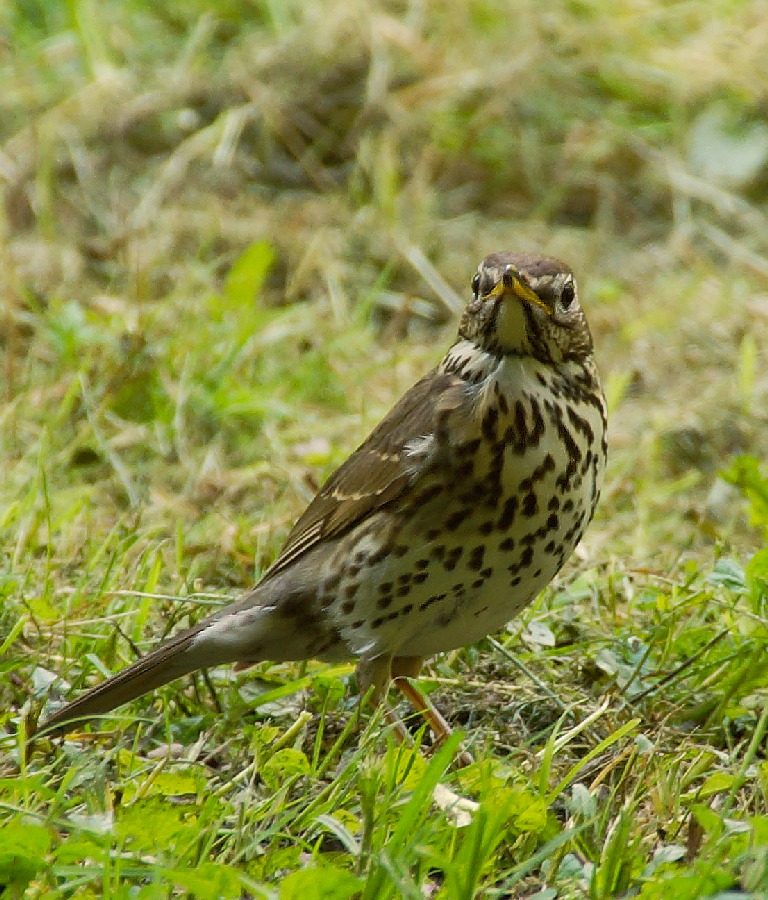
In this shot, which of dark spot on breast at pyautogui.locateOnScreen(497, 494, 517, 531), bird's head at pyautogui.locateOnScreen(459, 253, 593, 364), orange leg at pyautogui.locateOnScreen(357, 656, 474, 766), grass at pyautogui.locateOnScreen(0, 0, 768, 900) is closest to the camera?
grass at pyautogui.locateOnScreen(0, 0, 768, 900)

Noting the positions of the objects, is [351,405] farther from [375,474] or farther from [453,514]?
[453,514]

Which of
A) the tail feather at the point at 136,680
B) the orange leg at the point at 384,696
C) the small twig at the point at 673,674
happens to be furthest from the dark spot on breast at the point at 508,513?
the tail feather at the point at 136,680

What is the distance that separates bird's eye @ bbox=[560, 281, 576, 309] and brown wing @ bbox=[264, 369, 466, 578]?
294mm

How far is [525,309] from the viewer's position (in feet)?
11.3

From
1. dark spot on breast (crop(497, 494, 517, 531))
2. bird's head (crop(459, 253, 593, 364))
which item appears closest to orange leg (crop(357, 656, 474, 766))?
dark spot on breast (crop(497, 494, 517, 531))

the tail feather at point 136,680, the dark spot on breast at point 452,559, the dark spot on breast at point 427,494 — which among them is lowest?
the tail feather at point 136,680

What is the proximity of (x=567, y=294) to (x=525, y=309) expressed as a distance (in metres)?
0.13

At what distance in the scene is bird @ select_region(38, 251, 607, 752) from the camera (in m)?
3.34

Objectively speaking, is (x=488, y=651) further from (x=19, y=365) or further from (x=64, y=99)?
(x=64, y=99)

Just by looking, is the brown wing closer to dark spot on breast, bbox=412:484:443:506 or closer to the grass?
dark spot on breast, bbox=412:484:443:506

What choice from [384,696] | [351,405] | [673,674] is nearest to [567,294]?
[673,674]

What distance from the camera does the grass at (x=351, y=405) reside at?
2.93 meters

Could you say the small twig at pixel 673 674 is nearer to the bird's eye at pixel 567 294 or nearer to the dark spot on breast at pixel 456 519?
the dark spot on breast at pixel 456 519

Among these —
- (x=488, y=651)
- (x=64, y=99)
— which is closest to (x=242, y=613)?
(x=488, y=651)
